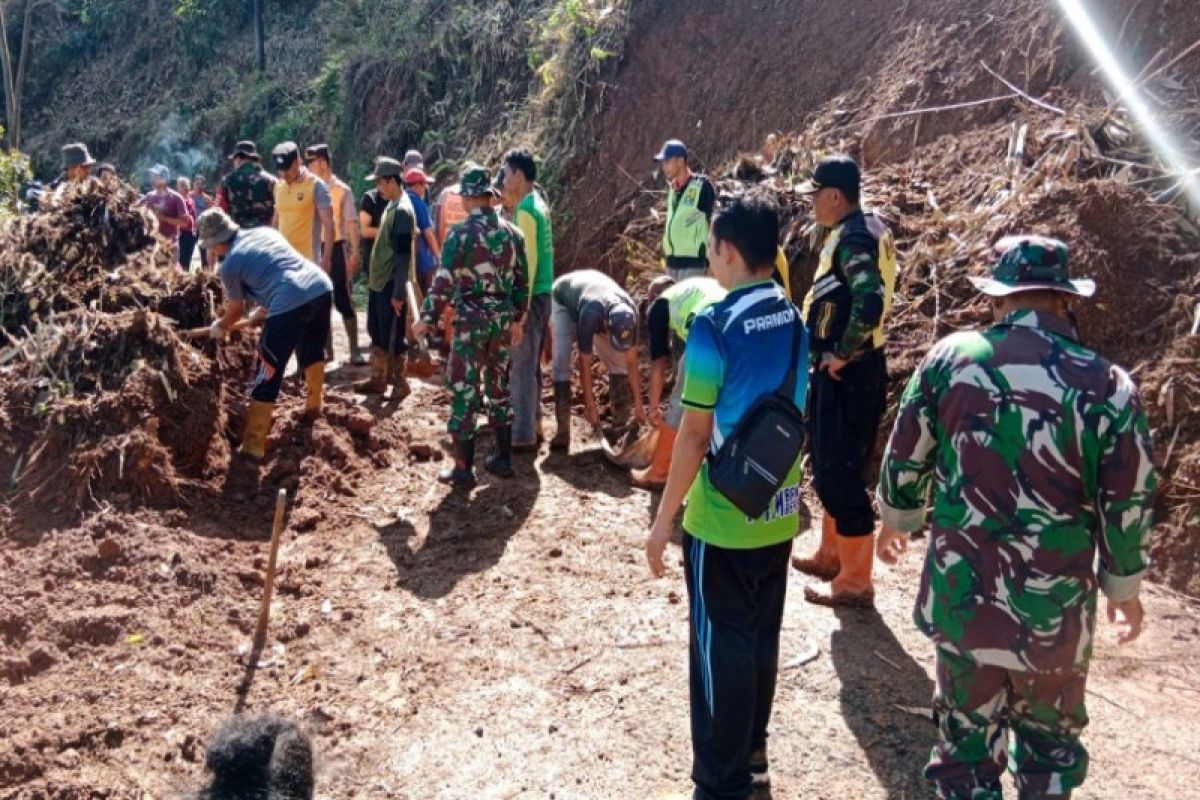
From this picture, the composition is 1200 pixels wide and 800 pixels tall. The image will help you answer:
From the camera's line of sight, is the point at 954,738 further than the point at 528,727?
No

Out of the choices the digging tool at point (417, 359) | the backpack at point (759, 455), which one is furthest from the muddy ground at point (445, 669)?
the digging tool at point (417, 359)

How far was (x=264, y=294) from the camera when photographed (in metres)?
5.86

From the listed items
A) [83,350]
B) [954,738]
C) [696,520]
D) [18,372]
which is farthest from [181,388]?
[954,738]

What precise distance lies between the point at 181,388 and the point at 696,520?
403 cm

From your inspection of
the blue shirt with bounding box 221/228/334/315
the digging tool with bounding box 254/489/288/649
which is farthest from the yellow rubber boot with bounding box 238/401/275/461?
the digging tool with bounding box 254/489/288/649

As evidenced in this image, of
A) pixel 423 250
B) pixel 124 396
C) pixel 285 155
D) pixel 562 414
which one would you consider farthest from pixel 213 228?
pixel 423 250

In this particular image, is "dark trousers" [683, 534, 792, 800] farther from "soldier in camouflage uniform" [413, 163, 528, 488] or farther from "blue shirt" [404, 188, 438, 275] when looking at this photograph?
"blue shirt" [404, 188, 438, 275]

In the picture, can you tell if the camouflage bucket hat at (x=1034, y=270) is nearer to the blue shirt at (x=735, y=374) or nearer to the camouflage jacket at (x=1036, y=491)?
the camouflage jacket at (x=1036, y=491)

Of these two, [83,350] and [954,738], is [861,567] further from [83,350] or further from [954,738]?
[83,350]

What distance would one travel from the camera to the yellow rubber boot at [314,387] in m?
6.42

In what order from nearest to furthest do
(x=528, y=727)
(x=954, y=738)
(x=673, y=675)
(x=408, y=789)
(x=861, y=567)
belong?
(x=954, y=738) → (x=408, y=789) → (x=528, y=727) → (x=673, y=675) → (x=861, y=567)

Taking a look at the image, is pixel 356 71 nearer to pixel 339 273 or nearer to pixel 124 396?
pixel 339 273

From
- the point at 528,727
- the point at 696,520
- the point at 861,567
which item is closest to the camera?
the point at 696,520

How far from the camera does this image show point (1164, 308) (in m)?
5.88
